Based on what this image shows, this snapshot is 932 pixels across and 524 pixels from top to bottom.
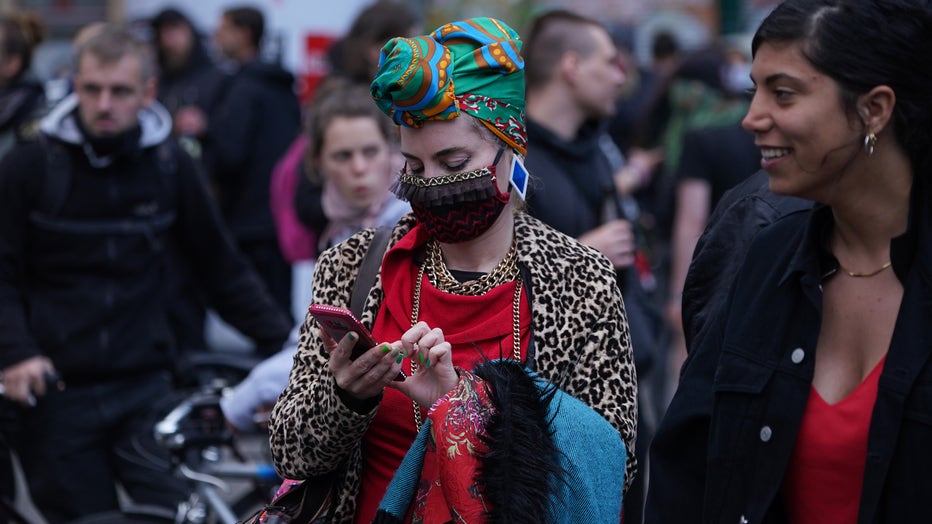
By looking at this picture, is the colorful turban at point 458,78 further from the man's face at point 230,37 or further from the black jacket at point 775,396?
the man's face at point 230,37

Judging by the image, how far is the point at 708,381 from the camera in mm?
3092

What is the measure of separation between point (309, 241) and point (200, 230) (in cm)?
102

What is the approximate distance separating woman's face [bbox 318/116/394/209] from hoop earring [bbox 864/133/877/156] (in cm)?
274

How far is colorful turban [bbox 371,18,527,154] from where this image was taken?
10.5 feet

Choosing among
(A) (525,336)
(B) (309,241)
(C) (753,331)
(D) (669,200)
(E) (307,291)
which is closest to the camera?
(C) (753,331)

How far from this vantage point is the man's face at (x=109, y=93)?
541cm

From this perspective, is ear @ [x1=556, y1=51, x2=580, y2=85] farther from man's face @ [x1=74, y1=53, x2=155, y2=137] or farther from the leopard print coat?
the leopard print coat

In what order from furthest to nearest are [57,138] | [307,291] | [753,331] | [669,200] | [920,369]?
[669,200] < [307,291] < [57,138] < [753,331] < [920,369]

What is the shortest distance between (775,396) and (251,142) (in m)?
7.21

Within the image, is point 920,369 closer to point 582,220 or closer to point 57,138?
point 582,220

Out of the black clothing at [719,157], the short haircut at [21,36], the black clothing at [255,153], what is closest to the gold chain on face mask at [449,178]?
the black clothing at [719,157]

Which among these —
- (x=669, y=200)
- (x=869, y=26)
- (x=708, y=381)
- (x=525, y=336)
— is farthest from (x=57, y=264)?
(x=669, y=200)

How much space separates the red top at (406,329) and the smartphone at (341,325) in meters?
0.24

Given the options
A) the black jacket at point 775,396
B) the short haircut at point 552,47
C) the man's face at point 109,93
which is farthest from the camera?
the short haircut at point 552,47
